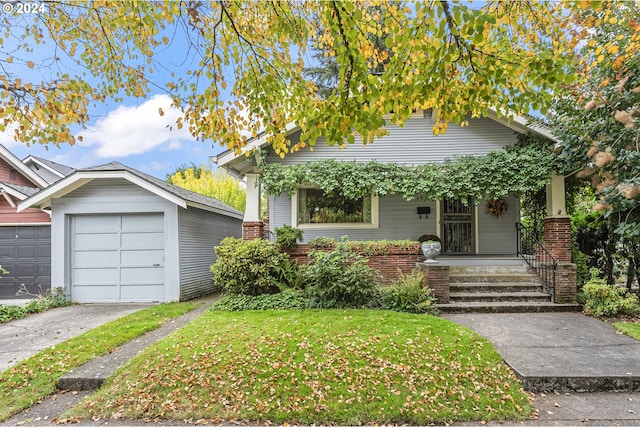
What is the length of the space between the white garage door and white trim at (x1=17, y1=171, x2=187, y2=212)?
2.49 ft

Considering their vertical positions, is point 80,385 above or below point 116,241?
below

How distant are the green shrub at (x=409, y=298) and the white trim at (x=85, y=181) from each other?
5.52 metres

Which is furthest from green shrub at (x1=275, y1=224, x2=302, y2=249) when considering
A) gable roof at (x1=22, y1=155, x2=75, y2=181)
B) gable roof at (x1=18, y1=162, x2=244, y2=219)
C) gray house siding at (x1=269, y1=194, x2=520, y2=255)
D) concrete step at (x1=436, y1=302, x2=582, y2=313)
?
gable roof at (x1=22, y1=155, x2=75, y2=181)

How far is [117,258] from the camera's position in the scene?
9281 millimetres

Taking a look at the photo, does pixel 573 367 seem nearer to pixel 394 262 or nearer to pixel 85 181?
pixel 394 262

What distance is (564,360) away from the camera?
459cm

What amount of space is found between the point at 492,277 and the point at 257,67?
700 cm

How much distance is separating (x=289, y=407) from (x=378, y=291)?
4143mm

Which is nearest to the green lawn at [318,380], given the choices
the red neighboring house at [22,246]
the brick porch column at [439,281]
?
the brick porch column at [439,281]

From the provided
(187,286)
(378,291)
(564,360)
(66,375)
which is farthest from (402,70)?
(187,286)

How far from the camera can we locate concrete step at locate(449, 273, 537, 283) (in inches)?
323

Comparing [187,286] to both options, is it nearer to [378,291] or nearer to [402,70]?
[378,291]

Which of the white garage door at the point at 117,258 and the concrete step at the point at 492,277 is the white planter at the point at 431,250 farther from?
the white garage door at the point at 117,258

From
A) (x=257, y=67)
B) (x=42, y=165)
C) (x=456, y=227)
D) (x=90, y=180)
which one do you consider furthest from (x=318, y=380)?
(x=42, y=165)
